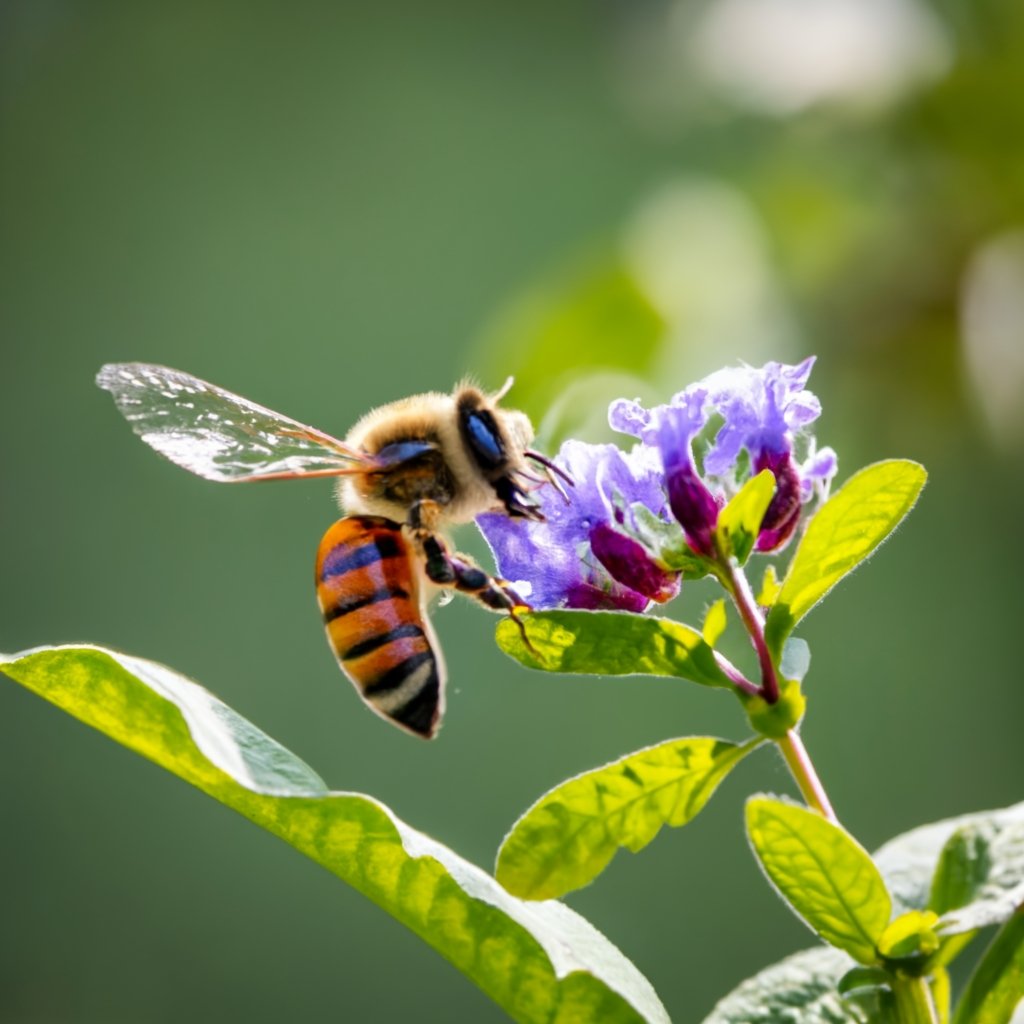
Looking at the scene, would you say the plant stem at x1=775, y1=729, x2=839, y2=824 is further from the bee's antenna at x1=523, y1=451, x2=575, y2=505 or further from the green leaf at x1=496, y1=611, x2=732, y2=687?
the bee's antenna at x1=523, y1=451, x2=575, y2=505

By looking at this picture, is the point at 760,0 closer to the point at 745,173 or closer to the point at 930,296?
the point at 745,173

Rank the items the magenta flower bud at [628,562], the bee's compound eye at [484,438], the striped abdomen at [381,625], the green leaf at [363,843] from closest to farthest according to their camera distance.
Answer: the green leaf at [363,843]
the magenta flower bud at [628,562]
the striped abdomen at [381,625]
the bee's compound eye at [484,438]

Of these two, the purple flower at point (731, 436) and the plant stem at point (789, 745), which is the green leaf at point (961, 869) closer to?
the plant stem at point (789, 745)

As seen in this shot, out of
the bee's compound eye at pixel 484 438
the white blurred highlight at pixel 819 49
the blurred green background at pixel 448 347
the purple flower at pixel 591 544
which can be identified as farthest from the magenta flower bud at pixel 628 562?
the white blurred highlight at pixel 819 49

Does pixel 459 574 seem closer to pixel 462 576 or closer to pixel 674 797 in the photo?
pixel 462 576

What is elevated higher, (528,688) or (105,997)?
(528,688)

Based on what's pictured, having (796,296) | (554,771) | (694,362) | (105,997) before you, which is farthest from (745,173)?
(105,997)

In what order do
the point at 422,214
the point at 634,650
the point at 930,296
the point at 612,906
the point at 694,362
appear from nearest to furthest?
the point at 634,650 < the point at 694,362 < the point at 930,296 < the point at 612,906 < the point at 422,214
